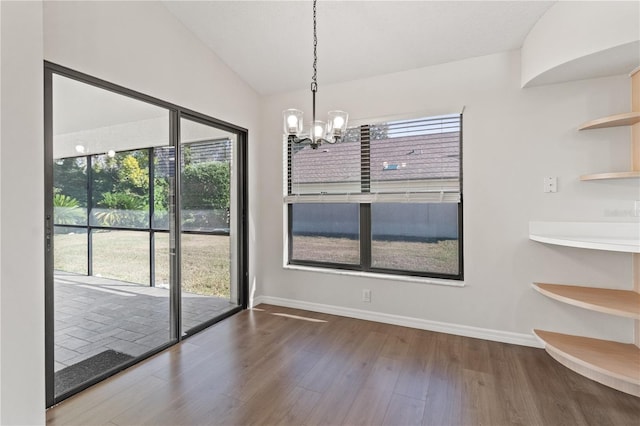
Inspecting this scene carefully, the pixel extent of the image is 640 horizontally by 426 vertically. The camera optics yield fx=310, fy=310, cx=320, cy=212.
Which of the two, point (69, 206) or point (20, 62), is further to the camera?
point (69, 206)

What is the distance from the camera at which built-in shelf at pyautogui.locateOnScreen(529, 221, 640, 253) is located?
7.51ft

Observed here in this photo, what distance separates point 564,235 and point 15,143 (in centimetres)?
379

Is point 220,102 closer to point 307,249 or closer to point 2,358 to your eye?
point 307,249

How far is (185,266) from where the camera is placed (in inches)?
119

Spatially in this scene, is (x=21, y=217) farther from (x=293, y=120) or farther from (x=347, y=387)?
(x=347, y=387)

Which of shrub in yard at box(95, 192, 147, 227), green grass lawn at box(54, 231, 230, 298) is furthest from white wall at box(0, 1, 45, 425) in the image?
shrub in yard at box(95, 192, 147, 227)

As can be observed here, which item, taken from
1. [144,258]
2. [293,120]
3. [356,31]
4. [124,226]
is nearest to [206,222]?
[144,258]

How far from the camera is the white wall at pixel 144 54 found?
2.05 m

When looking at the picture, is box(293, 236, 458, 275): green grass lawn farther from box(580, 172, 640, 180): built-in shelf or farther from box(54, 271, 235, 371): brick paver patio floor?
box(54, 271, 235, 371): brick paver patio floor

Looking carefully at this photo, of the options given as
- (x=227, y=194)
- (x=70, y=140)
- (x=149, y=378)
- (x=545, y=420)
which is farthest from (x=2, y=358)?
(x=545, y=420)

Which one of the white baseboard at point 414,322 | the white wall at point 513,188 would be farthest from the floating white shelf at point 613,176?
the white baseboard at point 414,322

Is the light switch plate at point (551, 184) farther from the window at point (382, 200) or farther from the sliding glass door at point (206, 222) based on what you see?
the sliding glass door at point (206, 222)

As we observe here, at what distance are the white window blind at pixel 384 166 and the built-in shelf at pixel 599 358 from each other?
A: 146cm

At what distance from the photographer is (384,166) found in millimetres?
3393
